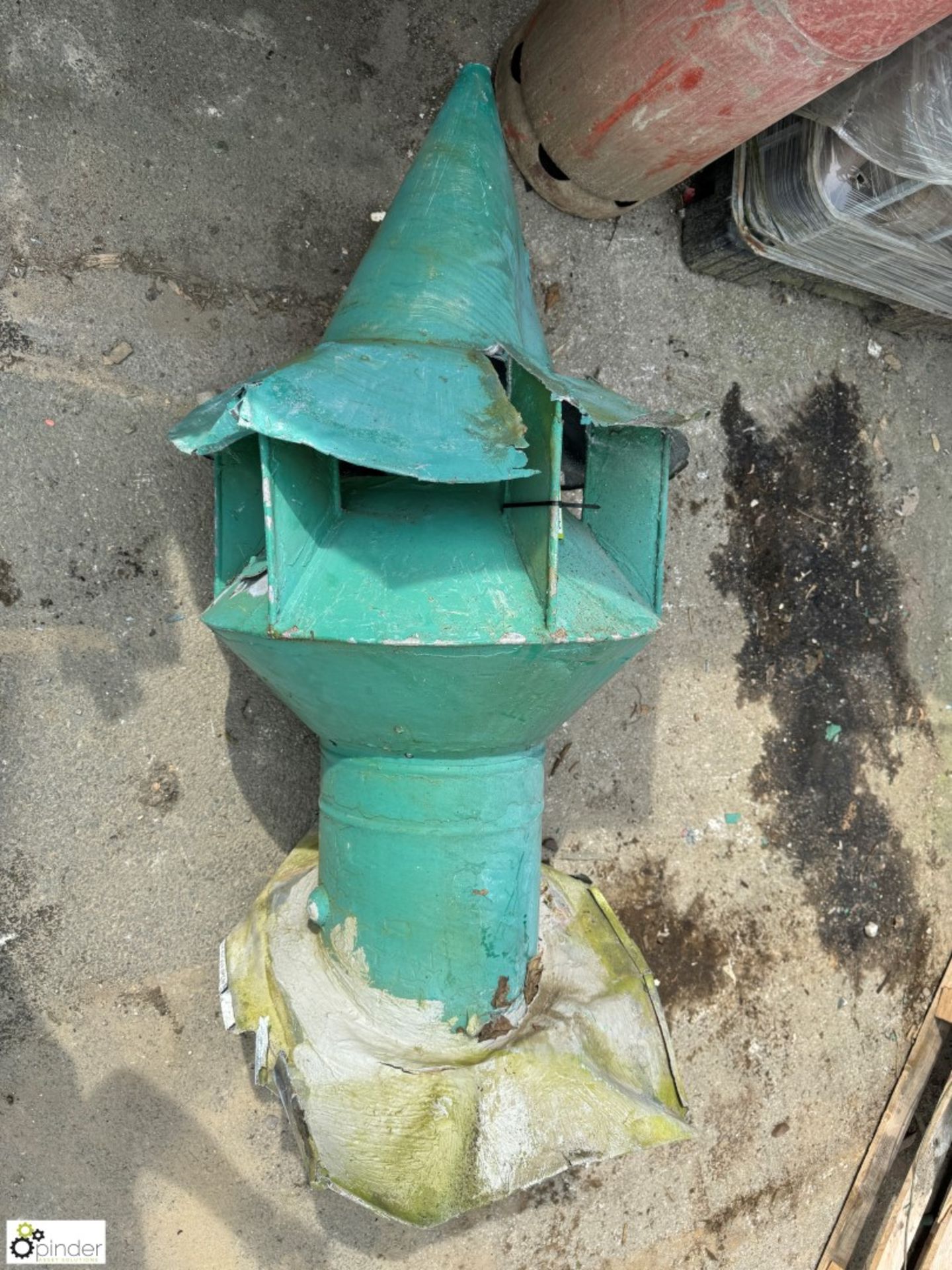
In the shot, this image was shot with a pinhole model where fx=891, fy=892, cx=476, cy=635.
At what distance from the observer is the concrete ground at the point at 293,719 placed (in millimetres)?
2396

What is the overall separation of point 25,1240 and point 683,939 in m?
2.12

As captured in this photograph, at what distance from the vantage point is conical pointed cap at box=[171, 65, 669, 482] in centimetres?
158

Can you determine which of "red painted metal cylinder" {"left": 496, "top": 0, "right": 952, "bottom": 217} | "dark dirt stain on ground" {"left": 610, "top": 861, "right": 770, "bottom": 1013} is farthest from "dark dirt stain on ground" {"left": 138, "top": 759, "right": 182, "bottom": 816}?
"red painted metal cylinder" {"left": 496, "top": 0, "right": 952, "bottom": 217}

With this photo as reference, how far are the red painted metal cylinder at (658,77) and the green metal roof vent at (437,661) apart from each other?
38 centimetres

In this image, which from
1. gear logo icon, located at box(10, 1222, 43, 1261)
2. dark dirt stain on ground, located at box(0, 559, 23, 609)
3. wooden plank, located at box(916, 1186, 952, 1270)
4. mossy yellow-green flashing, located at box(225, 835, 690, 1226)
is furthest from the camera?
wooden plank, located at box(916, 1186, 952, 1270)

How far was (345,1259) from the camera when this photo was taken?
8.83 ft

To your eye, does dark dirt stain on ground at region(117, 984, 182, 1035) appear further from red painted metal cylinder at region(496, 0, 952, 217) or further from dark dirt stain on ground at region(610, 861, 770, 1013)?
red painted metal cylinder at region(496, 0, 952, 217)

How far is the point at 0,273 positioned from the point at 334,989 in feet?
6.56

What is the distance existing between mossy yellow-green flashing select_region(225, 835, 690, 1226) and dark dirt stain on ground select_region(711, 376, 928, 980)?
1240 millimetres

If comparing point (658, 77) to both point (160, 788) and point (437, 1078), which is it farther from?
point (437, 1078)

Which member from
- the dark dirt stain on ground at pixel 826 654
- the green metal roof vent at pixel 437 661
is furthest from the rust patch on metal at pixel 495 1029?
the dark dirt stain on ground at pixel 826 654

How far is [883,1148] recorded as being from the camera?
130 inches

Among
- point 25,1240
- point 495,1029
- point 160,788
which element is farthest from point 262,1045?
point 25,1240

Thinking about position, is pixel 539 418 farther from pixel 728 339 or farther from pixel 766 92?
pixel 728 339
